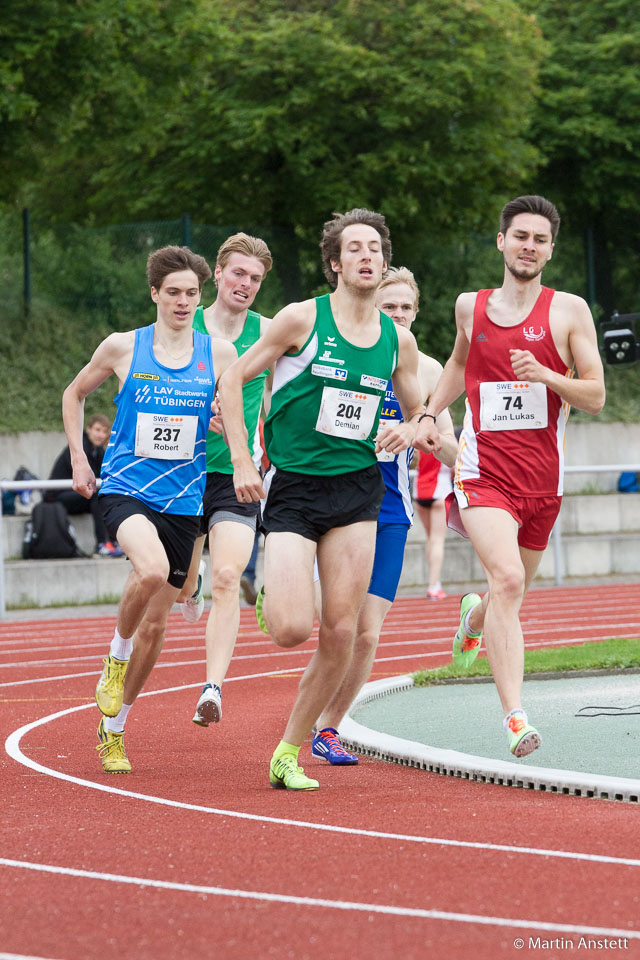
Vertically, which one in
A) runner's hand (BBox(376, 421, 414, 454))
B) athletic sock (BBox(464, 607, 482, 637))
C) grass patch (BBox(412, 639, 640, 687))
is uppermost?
runner's hand (BBox(376, 421, 414, 454))

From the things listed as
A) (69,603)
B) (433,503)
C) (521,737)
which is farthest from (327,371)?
(69,603)

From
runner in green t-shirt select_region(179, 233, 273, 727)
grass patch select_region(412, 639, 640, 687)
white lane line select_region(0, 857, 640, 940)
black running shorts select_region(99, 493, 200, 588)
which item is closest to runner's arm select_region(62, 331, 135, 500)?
black running shorts select_region(99, 493, 200, 588)

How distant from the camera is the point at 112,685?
23.7ft

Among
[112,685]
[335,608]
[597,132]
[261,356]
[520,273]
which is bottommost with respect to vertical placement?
[112,685]

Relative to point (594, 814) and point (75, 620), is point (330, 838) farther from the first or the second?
point (75, 620)

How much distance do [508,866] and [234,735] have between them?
378 centimetres

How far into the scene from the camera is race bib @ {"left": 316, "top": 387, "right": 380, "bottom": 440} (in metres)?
6.44

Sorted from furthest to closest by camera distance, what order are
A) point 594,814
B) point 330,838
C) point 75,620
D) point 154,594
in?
point 75,620, point 154,594, point 594,814, point 330,838

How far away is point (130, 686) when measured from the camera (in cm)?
747

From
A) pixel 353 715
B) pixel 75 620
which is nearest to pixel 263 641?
pixel 75 620

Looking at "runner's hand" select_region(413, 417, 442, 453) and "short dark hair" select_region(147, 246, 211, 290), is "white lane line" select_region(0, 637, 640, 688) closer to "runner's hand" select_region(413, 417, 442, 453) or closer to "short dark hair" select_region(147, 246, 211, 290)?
"short dark hair" select_region(147, 246, 211, 290)

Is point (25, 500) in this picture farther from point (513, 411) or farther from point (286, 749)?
point (286, 749)

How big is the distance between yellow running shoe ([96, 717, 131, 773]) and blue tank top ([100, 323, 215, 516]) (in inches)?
41.0

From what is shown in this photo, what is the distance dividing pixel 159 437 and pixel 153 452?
0.07m
